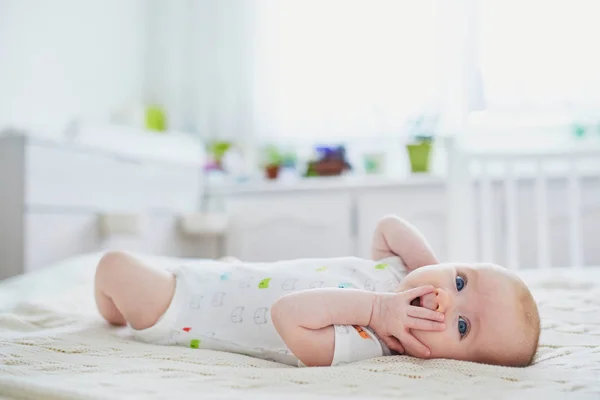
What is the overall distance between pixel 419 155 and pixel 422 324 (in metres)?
1.90

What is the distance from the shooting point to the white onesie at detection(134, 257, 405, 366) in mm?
910

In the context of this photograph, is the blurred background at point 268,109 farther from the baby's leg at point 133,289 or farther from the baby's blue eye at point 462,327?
the baby's blue eye at point 462,327

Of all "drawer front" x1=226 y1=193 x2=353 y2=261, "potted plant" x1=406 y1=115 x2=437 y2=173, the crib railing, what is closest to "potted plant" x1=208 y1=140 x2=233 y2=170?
"drawer front" x1=226 y1=193 x2=353 y2=261

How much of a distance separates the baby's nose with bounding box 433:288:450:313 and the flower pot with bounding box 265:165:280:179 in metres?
2.09

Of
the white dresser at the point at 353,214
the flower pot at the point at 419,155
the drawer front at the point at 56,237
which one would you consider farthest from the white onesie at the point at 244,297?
the flower pot at the point at 419,155

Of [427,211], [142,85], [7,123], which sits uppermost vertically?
[142,85]

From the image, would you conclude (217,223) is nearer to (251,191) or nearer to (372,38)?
(251,191)

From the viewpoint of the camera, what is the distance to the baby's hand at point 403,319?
0.77 metres

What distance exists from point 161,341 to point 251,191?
179cm

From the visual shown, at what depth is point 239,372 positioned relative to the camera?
69cm

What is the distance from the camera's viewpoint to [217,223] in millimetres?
2588

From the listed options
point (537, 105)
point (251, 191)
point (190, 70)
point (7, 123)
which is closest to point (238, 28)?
point (190, 70)

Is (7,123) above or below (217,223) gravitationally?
above

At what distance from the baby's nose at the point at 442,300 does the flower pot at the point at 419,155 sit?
1854mm
